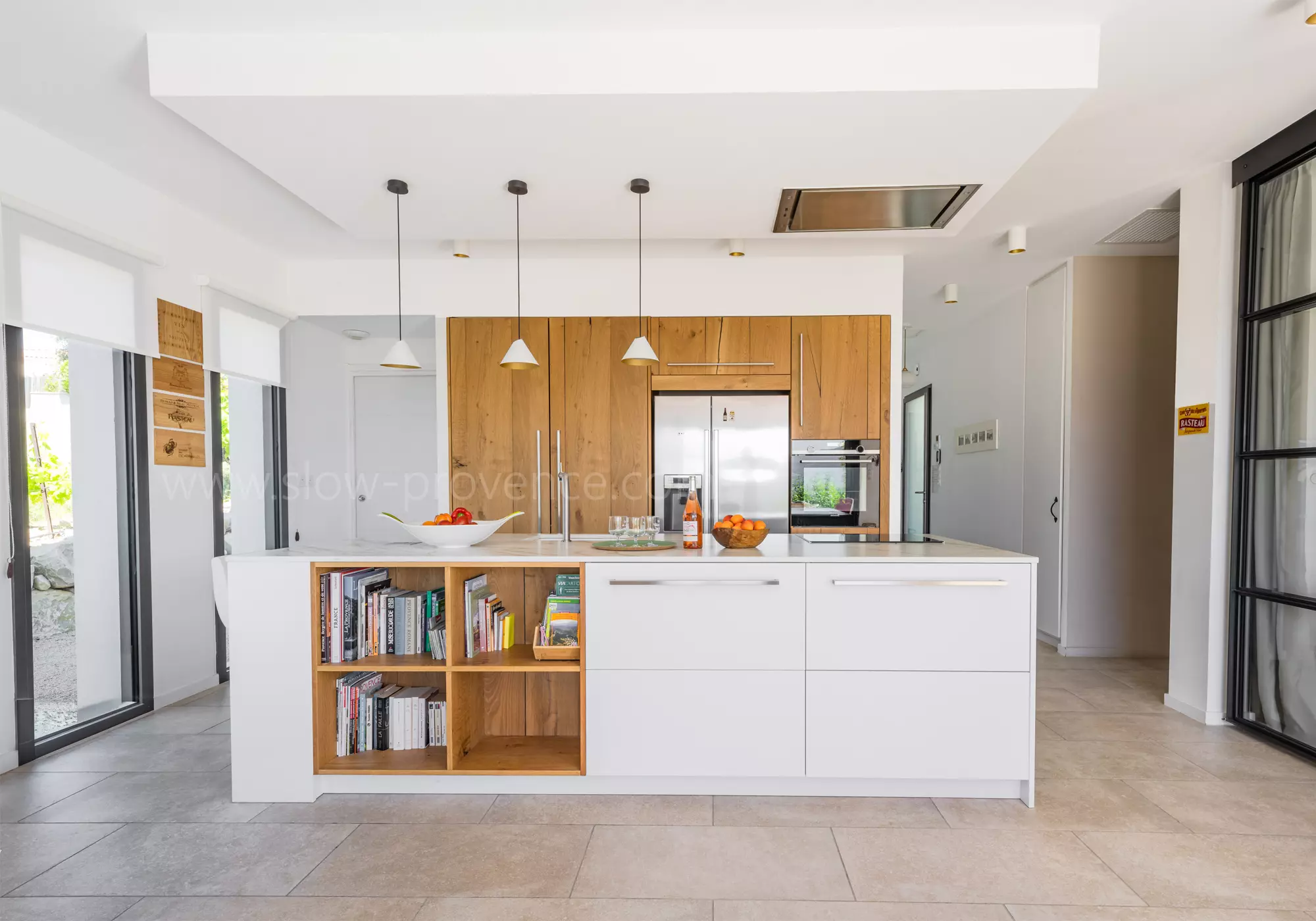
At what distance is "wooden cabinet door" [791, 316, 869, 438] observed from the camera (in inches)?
172

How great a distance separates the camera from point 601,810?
7.82ft

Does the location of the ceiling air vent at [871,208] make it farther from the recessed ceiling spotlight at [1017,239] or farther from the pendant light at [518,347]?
the pendant light at [518,347]

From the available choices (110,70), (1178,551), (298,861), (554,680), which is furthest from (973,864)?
(110,70)

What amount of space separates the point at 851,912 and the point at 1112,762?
159cm

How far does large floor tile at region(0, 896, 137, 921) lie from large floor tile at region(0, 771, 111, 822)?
628mm

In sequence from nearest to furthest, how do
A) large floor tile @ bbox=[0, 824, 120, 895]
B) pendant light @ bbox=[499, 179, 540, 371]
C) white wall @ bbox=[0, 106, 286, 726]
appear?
large floor tile @ bbox=[0, 824, 120, 895] → white wall @ bbox=[0, 106, 286, 726] → pendant light @ bbox=[499, 179, 540, 371]

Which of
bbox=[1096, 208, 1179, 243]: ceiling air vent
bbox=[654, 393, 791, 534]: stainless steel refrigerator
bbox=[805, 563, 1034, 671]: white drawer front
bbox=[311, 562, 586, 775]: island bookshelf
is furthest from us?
bbox=[654, 393, 791, 534]: stainless steel refrigerator

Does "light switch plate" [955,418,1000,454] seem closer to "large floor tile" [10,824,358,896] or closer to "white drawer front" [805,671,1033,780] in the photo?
"white drawer front" [805,671,1033,780]

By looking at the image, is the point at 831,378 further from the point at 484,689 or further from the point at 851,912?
the point at 851,912

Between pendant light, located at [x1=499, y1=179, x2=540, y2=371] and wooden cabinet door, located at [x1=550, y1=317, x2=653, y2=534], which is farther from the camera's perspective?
wooden cabinet door, located at [x1=550, y1=317, x2=653, y2=534]

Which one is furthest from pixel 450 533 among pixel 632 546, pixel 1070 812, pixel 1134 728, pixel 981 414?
pixel 981 414

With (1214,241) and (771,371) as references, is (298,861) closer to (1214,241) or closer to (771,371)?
(771,371)

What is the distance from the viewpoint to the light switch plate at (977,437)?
570 centimetres

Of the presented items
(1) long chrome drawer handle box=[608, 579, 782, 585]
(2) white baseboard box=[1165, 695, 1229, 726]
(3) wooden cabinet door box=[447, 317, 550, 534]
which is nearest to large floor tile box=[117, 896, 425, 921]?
(1) long chrome drawer handle box=[608, 579, 782, 585]
